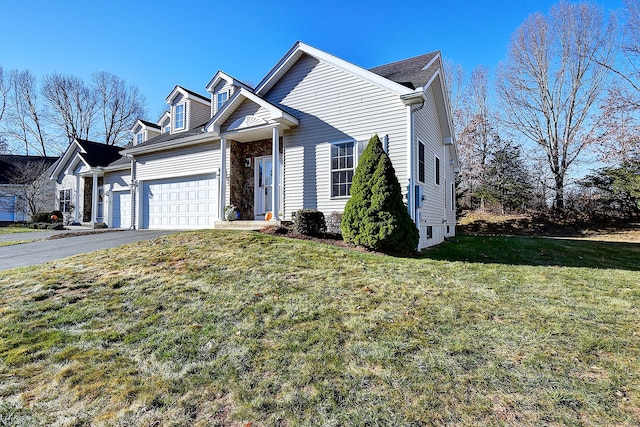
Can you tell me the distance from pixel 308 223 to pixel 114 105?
33.8 m

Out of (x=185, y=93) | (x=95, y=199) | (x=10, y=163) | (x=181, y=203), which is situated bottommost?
(x=181, y=203)

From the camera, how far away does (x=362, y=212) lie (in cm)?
758

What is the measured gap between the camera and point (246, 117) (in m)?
10.8

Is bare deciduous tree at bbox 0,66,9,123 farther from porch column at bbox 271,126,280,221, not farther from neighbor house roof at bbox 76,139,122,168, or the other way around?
porch column at bbox 271,126,280,221

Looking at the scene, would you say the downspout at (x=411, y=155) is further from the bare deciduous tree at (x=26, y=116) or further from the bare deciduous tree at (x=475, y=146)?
the bare deciduous tree at (x=26, y=116)

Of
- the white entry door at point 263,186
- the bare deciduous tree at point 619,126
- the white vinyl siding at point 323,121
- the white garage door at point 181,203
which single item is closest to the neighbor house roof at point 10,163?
the white garage door at point 181,203

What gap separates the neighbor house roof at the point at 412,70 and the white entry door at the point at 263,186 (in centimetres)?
521

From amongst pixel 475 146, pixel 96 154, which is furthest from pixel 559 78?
pixel 96 154

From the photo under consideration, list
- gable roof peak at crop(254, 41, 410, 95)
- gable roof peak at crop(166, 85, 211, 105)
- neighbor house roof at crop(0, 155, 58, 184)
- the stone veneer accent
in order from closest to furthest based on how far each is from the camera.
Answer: gable roof peak at crop(254, 41, 410, 95)
the stone veneer accent
gable roof peak at crop(166, 85, 211, 105)
neighbor house roof at crop(0, 155, 58, 184)

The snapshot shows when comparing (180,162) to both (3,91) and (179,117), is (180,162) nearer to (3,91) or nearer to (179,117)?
(179,117)

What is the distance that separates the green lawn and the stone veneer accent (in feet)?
21.3

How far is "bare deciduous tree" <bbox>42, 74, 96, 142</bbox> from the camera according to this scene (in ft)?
100.0

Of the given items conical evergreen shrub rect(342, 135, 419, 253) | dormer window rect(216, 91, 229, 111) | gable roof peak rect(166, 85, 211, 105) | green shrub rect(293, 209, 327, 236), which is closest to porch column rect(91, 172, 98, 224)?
gable roof peak rect(166, 85, 211, 105)

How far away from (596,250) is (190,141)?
15.3 meters
